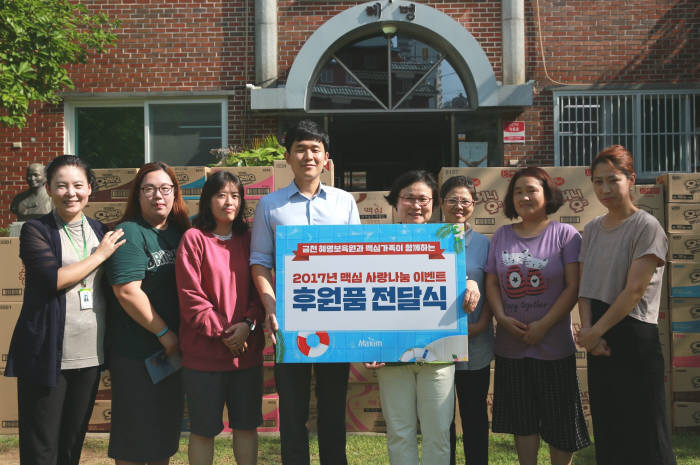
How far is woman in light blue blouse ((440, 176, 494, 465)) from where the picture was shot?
295cm

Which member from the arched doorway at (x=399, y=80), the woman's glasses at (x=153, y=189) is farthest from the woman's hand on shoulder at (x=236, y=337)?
the arched doorway at (x=399, y=80)

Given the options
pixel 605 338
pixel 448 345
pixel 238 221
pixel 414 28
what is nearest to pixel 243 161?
pixel 238 221

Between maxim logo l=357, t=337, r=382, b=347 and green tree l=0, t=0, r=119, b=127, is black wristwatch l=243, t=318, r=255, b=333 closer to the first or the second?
maxim logo l=357, t=337, r=382, b=347

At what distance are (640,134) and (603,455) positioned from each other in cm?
661

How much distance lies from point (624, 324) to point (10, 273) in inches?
168

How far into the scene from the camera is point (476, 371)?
2975mm

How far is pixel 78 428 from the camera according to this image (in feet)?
8.94

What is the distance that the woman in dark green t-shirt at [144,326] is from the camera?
275 centimetres

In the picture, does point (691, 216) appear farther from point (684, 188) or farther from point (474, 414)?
point (474, 414)

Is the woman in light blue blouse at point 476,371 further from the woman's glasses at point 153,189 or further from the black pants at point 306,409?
the woman's glasses at point 153,189

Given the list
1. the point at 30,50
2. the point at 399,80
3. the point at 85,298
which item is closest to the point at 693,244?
the point at 85,298

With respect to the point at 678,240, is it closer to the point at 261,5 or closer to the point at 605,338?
the point at 605,338

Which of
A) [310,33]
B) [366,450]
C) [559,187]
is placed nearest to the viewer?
[366,450]

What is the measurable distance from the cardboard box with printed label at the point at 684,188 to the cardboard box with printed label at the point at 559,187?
59 cm
